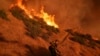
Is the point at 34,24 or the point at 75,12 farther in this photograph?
the point at 75,12

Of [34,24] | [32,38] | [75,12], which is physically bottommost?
[32,38]

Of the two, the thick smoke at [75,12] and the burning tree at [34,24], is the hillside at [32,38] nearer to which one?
the burning tree at [34,24]

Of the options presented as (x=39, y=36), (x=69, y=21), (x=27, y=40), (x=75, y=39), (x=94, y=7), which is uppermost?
(x=94, y=7)

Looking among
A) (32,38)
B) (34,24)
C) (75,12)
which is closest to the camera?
(32,38)

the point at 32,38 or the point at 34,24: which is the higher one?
the point at 34,24

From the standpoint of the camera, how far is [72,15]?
2516 cm

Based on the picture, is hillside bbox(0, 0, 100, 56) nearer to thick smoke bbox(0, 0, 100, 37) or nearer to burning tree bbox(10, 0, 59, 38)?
burning tree bbox(10, 0, 59, 38)

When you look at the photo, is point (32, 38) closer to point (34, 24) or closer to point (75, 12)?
point (34, 24)

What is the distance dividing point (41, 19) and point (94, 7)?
12612mm

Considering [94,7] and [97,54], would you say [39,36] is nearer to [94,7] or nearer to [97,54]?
[97,54]

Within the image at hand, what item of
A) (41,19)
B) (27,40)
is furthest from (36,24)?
(27,40)

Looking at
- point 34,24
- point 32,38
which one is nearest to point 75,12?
point 34,24

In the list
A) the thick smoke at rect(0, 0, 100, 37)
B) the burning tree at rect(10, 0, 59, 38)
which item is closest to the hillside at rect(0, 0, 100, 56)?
the burning tree at rect(10, 0, 59, 38)

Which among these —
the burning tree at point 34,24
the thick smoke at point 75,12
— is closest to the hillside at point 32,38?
the burning tree at point 34,24
